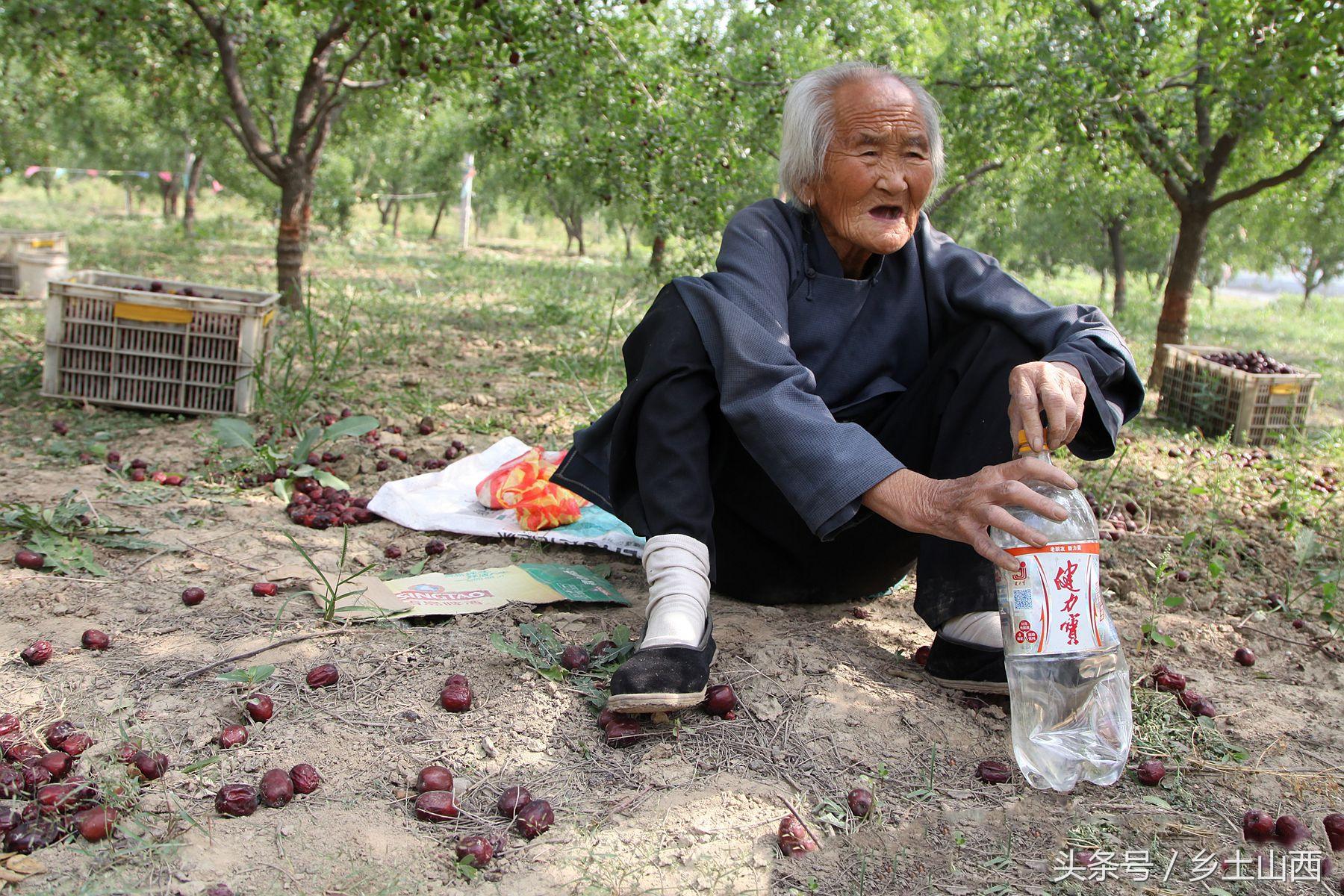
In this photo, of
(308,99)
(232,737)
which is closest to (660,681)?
(232,737)

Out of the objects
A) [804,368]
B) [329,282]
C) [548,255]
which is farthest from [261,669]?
[548,255]

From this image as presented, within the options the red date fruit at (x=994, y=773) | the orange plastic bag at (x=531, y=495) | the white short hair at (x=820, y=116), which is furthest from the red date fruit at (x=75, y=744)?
the white short hair at (x=820, y=116)

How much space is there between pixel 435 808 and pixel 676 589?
0.67 meters

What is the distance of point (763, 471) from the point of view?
2.49 m

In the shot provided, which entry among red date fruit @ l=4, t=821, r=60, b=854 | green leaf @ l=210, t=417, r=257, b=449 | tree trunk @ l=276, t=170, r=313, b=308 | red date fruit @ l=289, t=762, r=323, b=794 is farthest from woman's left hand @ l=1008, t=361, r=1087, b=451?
tree trunk @ l=276, t=170, r=313, b=308

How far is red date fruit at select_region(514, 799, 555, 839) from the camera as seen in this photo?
6.06 ft

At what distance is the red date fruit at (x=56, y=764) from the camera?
1.87 metres

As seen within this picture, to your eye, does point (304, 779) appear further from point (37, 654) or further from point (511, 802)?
point (37, 654)

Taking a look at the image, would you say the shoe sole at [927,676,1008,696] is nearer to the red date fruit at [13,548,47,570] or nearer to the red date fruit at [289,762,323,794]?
the red date fruit at [289,762,323,794]

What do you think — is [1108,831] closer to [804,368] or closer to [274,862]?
[804,368]

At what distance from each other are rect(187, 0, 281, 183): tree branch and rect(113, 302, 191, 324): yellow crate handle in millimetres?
3180

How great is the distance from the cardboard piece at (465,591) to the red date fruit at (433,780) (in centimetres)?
73

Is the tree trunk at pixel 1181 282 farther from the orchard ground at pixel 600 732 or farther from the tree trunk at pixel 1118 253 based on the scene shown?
the tree trunk at pixel 1118 253

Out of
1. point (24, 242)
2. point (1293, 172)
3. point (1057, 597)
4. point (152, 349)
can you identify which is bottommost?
point (152, 349)
